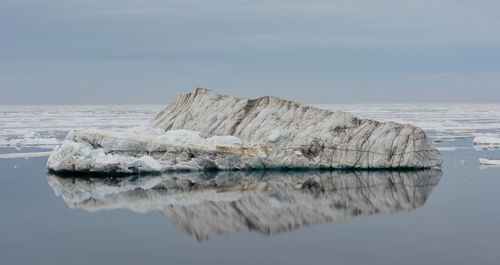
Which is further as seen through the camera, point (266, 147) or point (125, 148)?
point (266, 147)

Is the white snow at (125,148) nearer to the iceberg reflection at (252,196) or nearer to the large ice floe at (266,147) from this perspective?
the large ice floe at (266,147)

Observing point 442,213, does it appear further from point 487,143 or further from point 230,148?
point 487,143

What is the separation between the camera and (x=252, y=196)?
17.2 meters

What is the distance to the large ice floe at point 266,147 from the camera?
68.5 feet

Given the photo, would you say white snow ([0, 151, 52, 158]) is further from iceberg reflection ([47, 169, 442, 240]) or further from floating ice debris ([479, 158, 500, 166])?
floating ice debris ([479, 158, 500, 166])

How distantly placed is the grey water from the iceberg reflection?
3 cm

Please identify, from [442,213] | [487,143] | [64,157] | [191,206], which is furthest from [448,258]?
[487,143]

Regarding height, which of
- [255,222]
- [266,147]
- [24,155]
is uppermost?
[266,147]

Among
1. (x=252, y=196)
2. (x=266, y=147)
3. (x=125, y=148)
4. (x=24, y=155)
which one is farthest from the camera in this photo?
(x=24, y=155)

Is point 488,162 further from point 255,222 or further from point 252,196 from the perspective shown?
point 255,222

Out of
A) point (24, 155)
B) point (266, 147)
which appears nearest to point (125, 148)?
point (266, 147)

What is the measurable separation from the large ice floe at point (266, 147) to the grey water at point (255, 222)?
971mm

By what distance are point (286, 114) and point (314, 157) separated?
6.95 feet

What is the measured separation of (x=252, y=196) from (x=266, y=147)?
4.90 m
